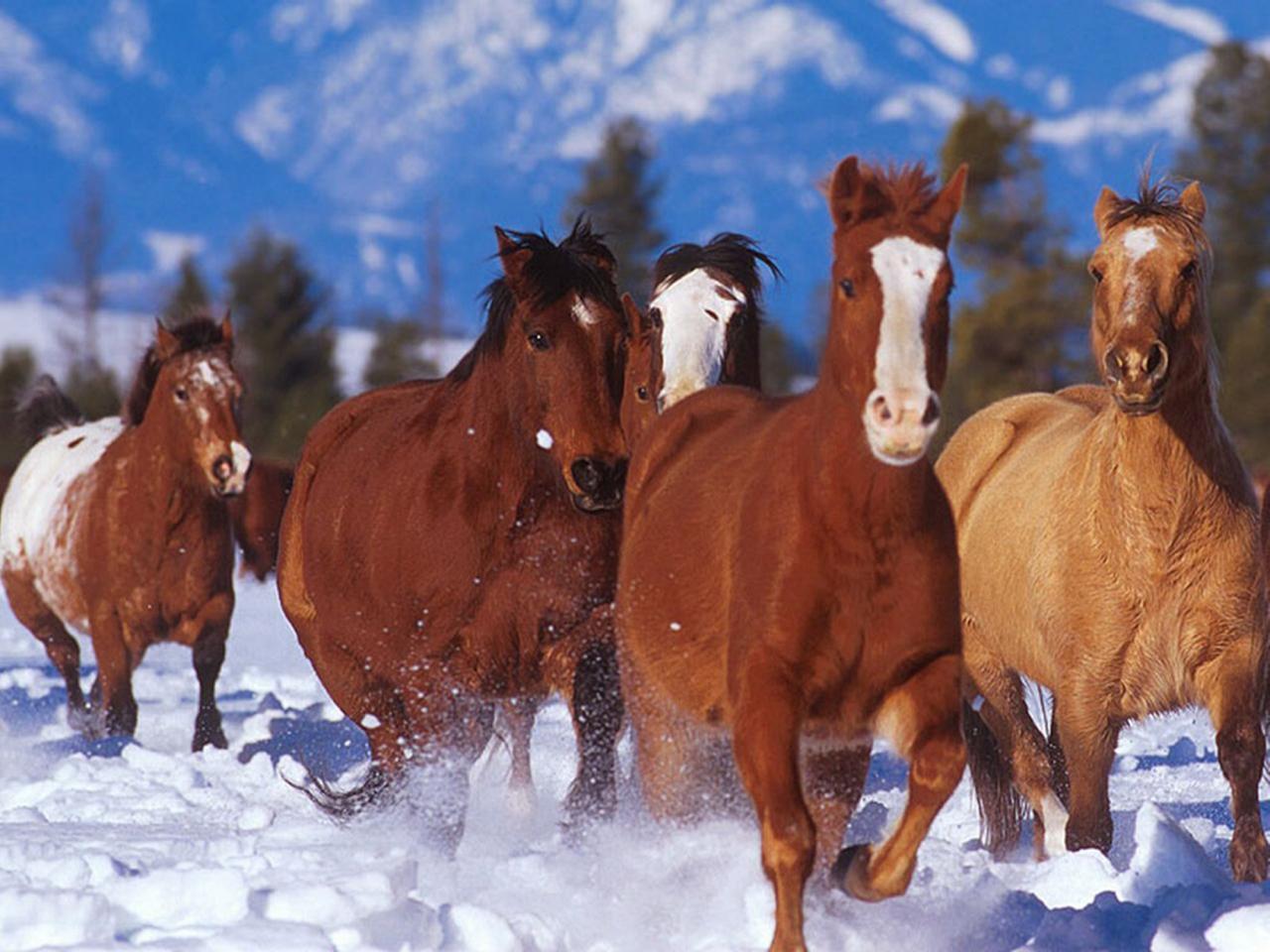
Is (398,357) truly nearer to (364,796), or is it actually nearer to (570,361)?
(364,796)

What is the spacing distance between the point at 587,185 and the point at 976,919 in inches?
1763

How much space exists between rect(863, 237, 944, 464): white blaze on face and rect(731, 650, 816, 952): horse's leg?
587 mm

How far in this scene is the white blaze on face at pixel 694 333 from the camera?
6.89 meters

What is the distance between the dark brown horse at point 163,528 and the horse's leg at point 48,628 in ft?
1.40

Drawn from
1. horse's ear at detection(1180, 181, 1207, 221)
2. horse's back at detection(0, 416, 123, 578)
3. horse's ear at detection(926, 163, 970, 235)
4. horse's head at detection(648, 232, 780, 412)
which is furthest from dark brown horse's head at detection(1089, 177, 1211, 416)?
horse's back at detection(0, 416, 123, 578)

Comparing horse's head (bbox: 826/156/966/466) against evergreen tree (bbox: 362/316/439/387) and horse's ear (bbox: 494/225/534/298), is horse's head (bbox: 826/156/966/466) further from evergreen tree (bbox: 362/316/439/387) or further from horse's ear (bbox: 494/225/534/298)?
evergreen tree (bbox: 362/316/439/387)

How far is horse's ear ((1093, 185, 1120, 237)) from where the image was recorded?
20.0 ft

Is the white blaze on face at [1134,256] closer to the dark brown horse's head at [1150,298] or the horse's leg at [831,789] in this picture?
the dark brown horse's head at [1150,298]

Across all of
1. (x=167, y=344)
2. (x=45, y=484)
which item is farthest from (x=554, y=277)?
(x=45, y=484)

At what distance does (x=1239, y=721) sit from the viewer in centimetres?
577

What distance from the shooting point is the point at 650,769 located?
5.75 metres

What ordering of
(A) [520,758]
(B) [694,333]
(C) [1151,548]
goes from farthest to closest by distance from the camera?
1. (A) [520,758]
2. (B) [694,333]
3. (C) [1151,548]

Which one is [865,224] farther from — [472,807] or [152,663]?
[152,663]

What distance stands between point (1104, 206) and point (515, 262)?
1.85 meters
